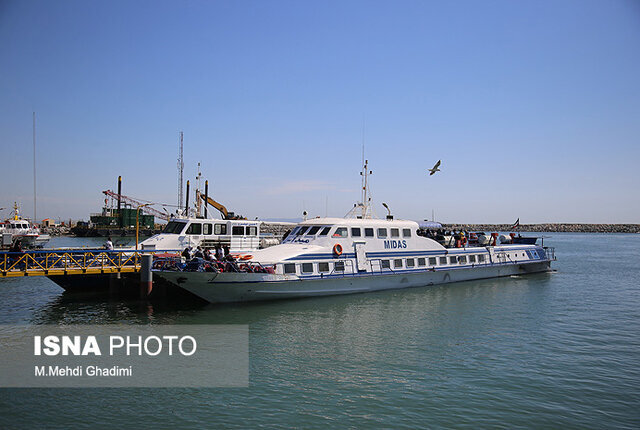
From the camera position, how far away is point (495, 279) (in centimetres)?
3638

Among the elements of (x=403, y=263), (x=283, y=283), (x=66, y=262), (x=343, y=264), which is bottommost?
(x=283, y=283)

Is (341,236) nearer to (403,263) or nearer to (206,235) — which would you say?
(403,263)

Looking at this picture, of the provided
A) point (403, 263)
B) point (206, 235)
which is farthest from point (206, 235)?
point (403, 263)

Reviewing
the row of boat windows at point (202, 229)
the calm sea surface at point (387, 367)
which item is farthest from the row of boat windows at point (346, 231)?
the row of boat windows at point (202, 229)

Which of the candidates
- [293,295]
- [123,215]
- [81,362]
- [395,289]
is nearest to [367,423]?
[81,362]

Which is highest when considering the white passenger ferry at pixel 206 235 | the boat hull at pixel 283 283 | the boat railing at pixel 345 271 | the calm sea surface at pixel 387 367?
the white passenger ferry at pixel 206 235

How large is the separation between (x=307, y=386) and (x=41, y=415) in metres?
7.21

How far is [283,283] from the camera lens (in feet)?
79.1

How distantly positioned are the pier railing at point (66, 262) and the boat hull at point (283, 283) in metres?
4.75

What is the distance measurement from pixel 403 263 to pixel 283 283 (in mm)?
9789

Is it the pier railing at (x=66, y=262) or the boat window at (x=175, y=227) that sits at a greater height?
the boat window at (x=175, y=227)

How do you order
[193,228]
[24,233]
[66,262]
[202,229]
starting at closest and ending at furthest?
1. [66,262]
2. [193,228]
3. [202,229]
4. [24,233]

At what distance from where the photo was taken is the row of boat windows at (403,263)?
25062 millimetres

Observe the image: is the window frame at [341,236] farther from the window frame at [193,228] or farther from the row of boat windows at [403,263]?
the window frame at [193,228]
